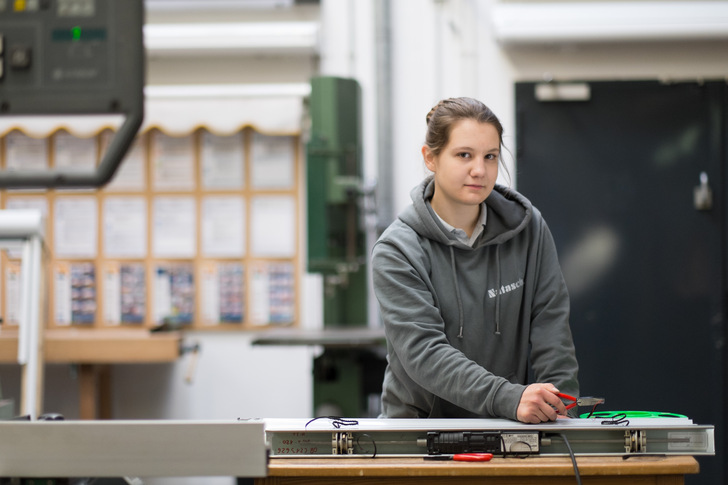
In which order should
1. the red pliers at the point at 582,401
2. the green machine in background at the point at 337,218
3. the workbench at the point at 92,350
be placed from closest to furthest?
1. the red pliers at the point at 582,401
2. the green machine in background at the point at 337,218
3. the workbench at the point at 92,350

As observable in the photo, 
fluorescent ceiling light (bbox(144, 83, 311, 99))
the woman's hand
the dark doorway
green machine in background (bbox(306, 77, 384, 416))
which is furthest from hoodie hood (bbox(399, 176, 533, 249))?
fluorescent ceiling light (bbox(144, 83, 311, 99))

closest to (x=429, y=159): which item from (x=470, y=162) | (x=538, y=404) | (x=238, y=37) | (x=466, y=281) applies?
(x=470, y=162)

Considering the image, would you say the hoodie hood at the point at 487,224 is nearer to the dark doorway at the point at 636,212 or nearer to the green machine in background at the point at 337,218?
the green machine in background at the point at 337,218

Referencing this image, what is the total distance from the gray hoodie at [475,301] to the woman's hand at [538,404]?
0.40 feet

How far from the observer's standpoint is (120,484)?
1.78 metres

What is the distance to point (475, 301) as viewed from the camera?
160 centimetres

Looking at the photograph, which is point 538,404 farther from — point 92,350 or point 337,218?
point 92,350

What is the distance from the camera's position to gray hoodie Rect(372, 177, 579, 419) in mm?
1546

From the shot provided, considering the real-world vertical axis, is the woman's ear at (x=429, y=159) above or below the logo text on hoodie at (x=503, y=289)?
above

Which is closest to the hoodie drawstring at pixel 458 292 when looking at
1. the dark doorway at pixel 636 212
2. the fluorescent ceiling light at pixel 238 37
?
the dark doorway at pixel 636 212

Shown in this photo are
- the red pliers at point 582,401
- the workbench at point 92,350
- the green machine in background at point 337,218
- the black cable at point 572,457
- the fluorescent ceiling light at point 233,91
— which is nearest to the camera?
the black cable at point 572,457

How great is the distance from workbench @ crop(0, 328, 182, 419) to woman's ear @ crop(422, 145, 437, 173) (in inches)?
96.0

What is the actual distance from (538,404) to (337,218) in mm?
2338

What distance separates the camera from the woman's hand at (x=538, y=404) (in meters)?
1.39
